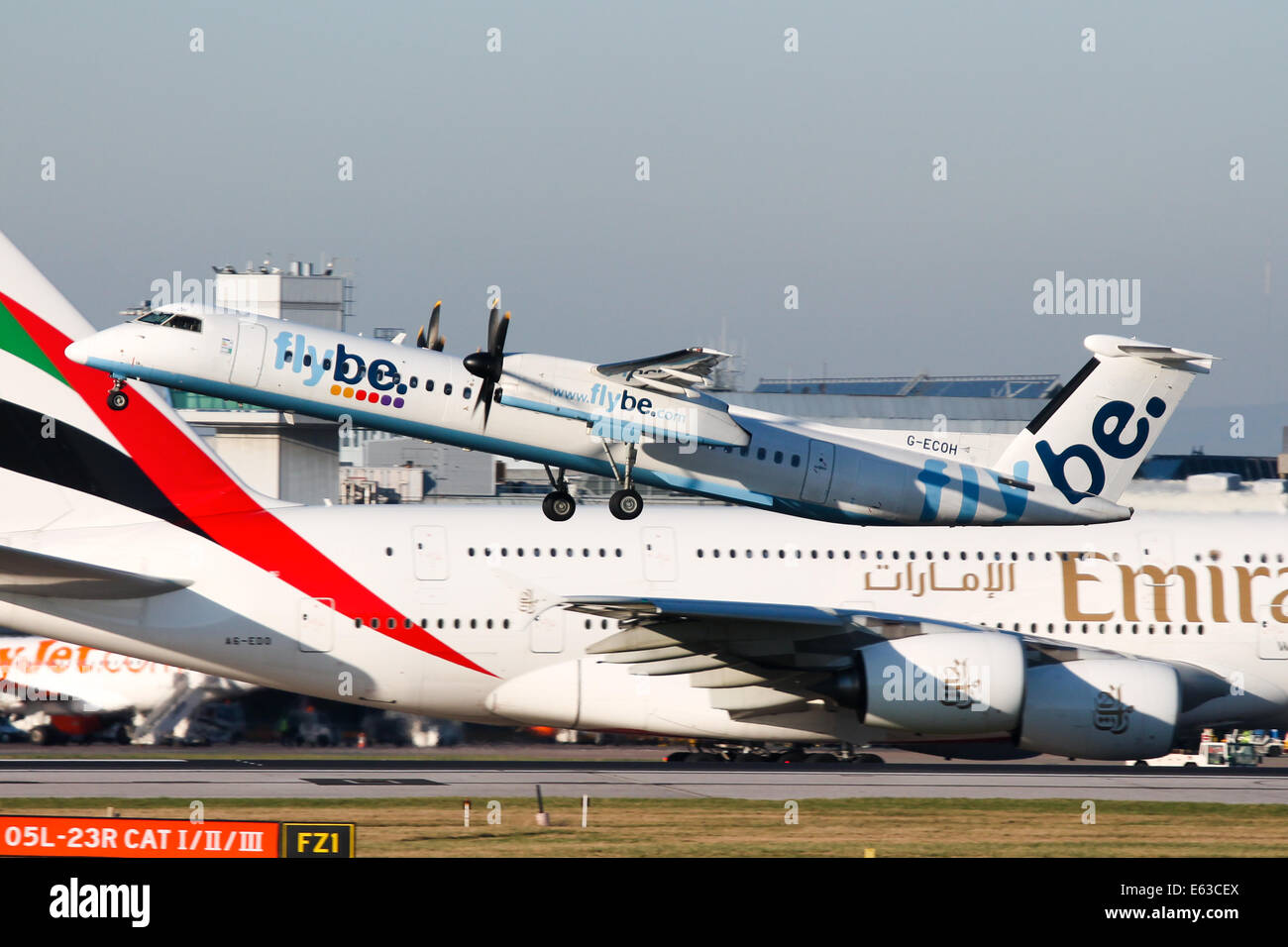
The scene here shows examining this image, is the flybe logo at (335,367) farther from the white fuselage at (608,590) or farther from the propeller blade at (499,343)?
the white fuselage at (608,590)

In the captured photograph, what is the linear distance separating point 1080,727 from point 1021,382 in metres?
52.8

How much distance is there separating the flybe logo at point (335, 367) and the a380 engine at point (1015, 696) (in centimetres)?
1466

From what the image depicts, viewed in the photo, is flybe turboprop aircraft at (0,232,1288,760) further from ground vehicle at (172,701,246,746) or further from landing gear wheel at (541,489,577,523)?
ground vehicle at (172,701,246,746)

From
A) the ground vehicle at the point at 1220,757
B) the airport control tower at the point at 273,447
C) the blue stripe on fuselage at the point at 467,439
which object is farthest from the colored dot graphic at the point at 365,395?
the airport control tower at the point at 273,447

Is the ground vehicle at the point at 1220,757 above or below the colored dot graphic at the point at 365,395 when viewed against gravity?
below

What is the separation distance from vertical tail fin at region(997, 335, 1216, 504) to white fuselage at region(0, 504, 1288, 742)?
6691mm

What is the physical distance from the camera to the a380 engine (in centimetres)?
3553

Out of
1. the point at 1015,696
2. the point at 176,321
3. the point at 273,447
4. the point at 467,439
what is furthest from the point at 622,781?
the point at 273,447

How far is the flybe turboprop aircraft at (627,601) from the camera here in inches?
1419

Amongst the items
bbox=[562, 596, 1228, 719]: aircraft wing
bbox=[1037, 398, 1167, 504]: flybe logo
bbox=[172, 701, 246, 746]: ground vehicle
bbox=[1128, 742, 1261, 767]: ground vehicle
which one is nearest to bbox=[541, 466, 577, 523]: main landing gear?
bbox=[562, 596, 1228, 719]: aircraft wing

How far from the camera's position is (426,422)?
27.7m
